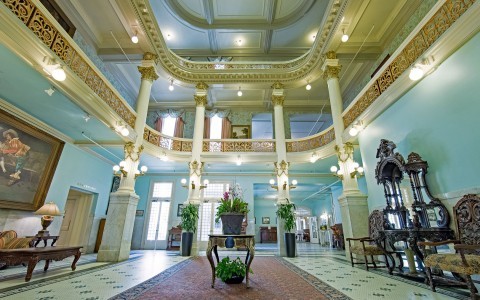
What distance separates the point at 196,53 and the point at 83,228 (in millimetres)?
9190

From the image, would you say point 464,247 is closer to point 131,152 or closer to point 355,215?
point 355,215

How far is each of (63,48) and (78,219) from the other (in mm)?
6569

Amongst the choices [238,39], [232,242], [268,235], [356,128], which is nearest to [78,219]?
[232,242]

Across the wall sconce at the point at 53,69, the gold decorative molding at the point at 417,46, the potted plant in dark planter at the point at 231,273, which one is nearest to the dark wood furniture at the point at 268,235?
the gold decorative molding at the point at 417,46

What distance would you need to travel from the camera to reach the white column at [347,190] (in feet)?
20.2

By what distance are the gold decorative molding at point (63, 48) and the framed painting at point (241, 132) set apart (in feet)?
20.4

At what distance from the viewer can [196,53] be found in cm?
1124

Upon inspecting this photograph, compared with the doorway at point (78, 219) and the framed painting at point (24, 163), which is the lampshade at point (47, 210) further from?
the doorway at point (78, 219)

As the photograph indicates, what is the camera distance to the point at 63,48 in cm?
446

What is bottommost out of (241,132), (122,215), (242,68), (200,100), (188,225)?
(188,225)

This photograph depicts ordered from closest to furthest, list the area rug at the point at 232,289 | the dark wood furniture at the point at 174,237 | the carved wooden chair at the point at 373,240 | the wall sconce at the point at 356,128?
the area rug at the point at 232,289 → the carved wooden chair at the point at 373,240 → the wall sconce at the point at 356,128 → the dark wood furniture at the point at 174,237

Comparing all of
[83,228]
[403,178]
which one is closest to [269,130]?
[403,178]

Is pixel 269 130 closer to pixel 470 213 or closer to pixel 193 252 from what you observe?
pixel 193 252

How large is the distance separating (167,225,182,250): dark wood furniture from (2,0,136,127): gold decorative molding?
6031 mm
